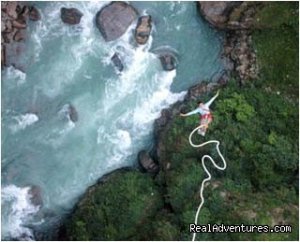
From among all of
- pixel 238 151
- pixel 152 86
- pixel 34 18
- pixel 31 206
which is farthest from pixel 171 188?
pixel 34 18

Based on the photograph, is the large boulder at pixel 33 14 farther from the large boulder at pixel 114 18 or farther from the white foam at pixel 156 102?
the white foam at pixel 156 102

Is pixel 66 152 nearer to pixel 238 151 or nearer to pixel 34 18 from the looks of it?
pixel 34 18

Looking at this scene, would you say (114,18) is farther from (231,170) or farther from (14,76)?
(231,170)

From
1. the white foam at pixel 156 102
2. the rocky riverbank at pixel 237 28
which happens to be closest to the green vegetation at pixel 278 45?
the rocky riverbank at pixel 237 28

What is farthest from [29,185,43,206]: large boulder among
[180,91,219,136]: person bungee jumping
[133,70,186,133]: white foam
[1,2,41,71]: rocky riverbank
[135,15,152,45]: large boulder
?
[135,15,152,45]: large boulder

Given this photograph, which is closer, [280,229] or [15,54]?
[280,229]

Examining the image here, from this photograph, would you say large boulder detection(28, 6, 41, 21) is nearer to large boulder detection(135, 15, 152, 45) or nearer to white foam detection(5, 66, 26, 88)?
white foam detection(5, 66, 26, 88)
